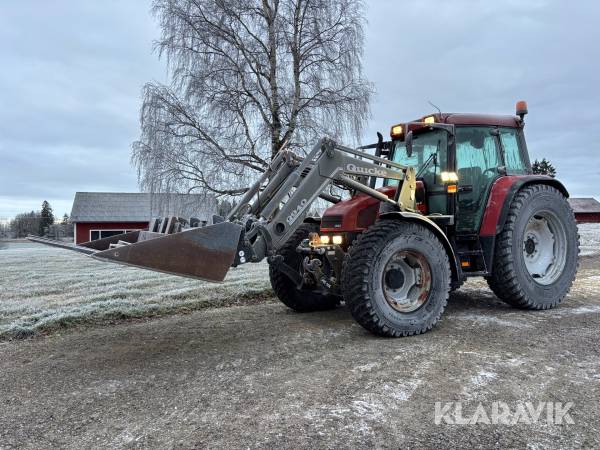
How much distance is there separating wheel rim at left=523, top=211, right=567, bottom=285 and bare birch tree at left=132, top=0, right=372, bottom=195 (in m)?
7.59

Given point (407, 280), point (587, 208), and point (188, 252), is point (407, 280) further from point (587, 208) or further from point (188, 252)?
point (587, 208)

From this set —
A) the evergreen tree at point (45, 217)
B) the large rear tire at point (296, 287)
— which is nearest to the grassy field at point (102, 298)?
the large rear tire at point (296, 287)

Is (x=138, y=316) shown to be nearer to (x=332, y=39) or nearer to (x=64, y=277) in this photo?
(x=64, y=277)

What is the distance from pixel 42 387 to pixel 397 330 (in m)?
3.12

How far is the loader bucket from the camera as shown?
3.72 metres

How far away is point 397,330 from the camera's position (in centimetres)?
467

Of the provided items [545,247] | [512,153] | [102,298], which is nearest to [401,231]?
[512,153]

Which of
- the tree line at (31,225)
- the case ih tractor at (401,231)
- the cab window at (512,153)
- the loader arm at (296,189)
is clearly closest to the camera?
the case ih tractor at (401,231)

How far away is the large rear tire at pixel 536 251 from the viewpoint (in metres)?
5.55

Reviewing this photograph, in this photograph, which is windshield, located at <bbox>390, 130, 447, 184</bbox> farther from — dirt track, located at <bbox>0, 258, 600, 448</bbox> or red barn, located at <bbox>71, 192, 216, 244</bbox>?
red barn, located at <bbox>71, 192, 216, 244</bbox>

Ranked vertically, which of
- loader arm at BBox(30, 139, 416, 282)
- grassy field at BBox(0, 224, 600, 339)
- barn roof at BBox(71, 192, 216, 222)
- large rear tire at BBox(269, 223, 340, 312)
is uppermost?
barn roof at BBox(71, 192, 216, 222)

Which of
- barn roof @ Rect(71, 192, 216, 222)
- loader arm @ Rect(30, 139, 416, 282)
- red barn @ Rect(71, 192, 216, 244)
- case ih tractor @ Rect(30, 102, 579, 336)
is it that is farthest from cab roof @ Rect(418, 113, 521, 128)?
red barn @ Rect(71, 192, 216, 244)

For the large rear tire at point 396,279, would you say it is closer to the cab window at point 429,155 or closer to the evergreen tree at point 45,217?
the cab window at point 429,155

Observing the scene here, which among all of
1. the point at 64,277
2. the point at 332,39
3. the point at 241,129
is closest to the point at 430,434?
the point at 64,277
